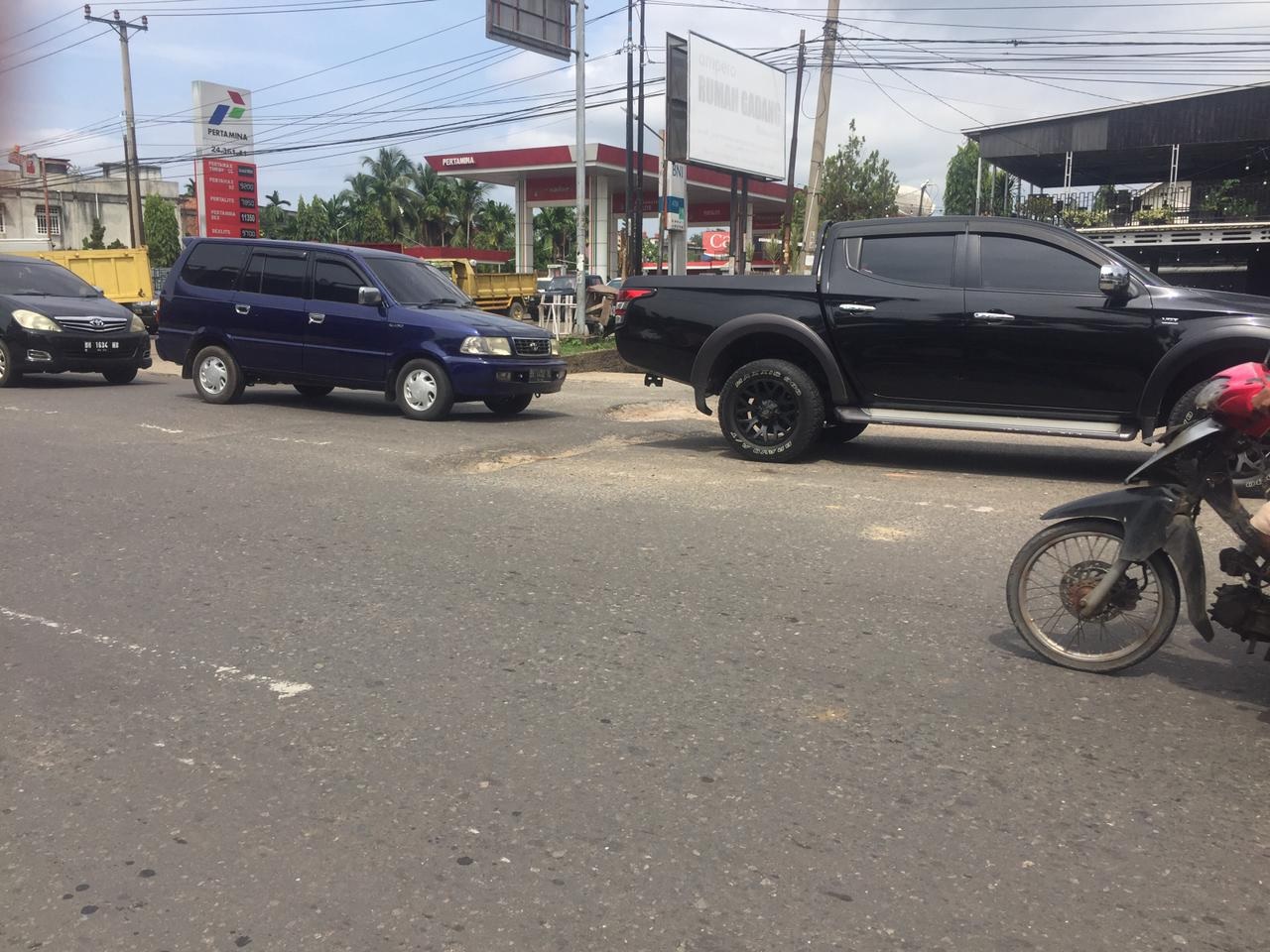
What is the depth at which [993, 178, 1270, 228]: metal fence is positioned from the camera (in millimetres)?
26328

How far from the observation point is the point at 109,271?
26.2m

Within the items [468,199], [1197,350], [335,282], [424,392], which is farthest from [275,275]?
[468,199]

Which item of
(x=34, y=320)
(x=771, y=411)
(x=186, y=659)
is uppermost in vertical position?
(x=34, y=320)

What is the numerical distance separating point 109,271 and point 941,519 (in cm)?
2485

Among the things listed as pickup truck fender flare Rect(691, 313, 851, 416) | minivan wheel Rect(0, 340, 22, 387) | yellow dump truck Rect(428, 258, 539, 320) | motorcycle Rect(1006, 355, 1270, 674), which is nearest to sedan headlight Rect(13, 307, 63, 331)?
minivan wheel Rect(0, 340, 22, 387)

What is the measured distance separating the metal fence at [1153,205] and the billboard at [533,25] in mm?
11800

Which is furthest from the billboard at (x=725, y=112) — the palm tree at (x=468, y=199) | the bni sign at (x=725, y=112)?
the palm tree at (x=468, y=199)

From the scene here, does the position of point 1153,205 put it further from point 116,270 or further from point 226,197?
point 226,197

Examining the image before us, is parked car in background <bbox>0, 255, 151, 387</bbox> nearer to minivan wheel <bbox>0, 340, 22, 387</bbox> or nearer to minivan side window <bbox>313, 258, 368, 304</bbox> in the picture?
minivan wheel <bbox>0, 340, 22, 387</bbox>

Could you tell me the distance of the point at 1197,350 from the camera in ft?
24.6

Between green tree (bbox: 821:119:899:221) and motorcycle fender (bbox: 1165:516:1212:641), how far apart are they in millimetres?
45050

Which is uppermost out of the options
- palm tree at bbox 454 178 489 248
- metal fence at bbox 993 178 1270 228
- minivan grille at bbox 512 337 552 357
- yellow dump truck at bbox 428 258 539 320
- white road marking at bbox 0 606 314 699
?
palm tree at bbox 454 178 489 248

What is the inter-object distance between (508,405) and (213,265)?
385 cm

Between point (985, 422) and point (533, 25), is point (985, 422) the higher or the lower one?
the lower one
